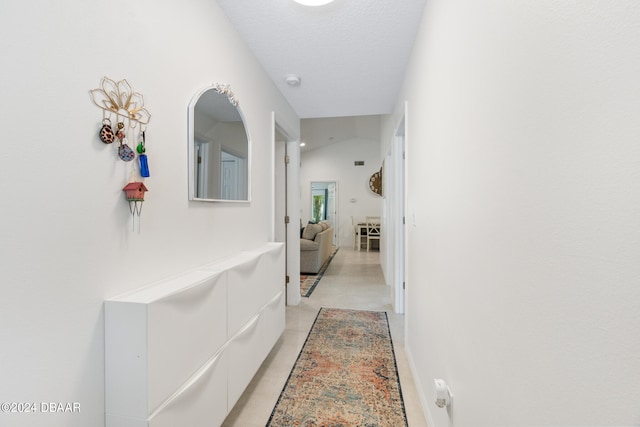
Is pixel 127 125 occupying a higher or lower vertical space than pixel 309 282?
higher

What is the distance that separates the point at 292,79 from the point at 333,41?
630mm

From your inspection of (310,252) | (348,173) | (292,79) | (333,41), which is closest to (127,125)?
(333,41)

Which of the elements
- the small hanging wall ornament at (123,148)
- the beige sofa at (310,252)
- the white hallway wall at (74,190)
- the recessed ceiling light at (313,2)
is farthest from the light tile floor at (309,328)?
the recessed ceiling light at (313,2)

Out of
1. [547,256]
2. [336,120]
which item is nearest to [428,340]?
[547,256]

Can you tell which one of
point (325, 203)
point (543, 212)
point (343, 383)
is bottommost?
point (343, 383)

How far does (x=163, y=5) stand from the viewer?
1.21m

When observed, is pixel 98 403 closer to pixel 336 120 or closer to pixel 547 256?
pixel 547 256

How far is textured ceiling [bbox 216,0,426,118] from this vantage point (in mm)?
1657

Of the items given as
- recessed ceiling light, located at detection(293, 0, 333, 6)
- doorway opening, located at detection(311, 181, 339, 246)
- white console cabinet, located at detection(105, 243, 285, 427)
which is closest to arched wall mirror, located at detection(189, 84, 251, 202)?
white console cabinet, located at detection(105, 243, 285, 427)

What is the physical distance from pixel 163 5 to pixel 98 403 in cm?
149

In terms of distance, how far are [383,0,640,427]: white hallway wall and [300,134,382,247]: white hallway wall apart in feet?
23.8

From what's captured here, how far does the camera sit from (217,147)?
1621 mm

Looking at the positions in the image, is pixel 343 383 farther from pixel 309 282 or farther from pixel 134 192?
pixel 309 282

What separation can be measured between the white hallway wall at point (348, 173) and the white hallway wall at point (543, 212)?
7269mm
